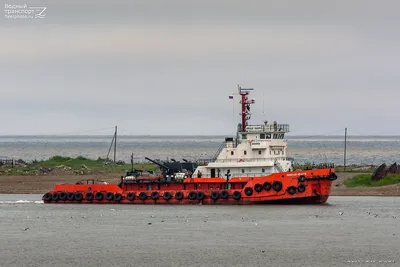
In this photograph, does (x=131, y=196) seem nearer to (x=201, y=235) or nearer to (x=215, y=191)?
(x=215, y=191)

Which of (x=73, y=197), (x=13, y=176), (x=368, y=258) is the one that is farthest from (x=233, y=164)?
(x=13, y=176)

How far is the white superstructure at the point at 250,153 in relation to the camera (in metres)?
68.2

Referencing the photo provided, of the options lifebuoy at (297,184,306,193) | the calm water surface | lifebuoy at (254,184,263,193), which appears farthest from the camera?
lifebuoy at (254,184,263,193)

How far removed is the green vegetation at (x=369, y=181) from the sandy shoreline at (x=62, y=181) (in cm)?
82

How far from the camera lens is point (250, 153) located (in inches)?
2702

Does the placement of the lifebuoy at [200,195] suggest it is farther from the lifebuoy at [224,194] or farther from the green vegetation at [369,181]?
the green vegetation at [369,181]

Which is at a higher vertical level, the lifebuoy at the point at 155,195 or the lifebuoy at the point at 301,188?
the lifebuoy at the point at 301,188

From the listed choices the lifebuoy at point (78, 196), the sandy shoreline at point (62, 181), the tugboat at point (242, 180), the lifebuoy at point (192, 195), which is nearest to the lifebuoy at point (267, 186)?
the tugboat at point (242, 180)

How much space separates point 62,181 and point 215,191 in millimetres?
29423

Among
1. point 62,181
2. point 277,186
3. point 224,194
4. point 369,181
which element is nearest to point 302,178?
point 277,186

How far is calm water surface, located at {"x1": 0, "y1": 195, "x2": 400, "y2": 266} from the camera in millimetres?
45344

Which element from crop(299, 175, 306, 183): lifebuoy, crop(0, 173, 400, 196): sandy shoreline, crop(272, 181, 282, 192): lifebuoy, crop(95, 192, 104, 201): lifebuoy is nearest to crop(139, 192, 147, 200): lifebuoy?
crop(95, 192, 104, 201): lifebuoy

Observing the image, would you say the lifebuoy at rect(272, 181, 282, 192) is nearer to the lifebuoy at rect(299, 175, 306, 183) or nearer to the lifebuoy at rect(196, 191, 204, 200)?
the lifebuoy at rect(299, 175, 306, 183)

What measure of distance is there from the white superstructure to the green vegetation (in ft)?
53.9
